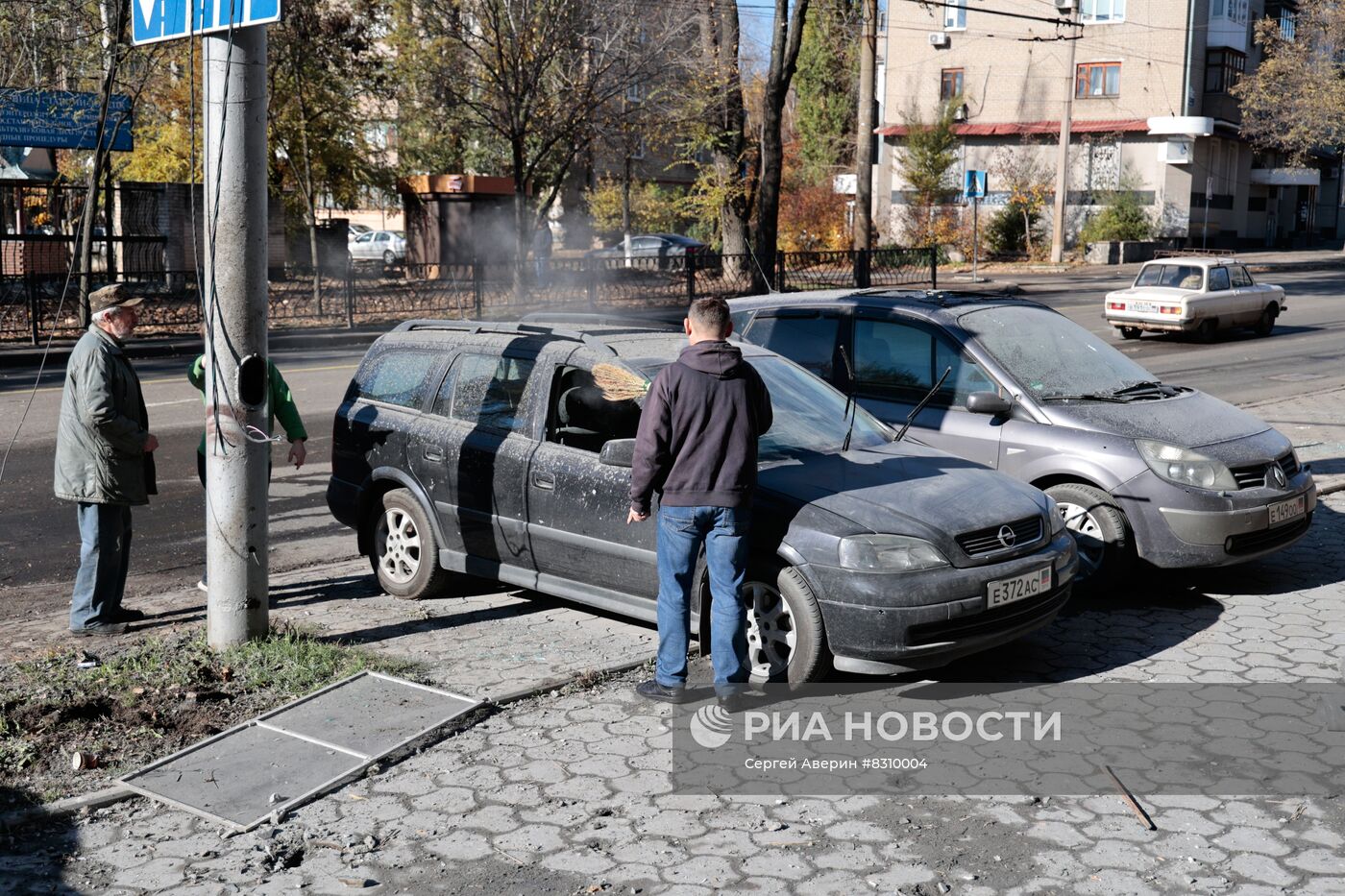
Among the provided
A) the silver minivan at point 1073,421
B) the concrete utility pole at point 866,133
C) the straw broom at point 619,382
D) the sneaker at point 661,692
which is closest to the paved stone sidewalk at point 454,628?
the sneaker at point 661,692

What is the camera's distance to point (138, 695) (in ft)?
17.7

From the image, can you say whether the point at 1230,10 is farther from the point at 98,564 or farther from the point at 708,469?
the point at 98,564

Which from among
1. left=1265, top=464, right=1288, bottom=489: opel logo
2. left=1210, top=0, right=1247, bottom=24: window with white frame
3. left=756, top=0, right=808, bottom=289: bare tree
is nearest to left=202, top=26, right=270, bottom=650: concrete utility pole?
left=1265, top=464, right=1288, bottom=489: opel logo

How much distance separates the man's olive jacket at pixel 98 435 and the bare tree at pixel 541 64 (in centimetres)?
2022

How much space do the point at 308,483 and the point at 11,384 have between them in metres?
8.75

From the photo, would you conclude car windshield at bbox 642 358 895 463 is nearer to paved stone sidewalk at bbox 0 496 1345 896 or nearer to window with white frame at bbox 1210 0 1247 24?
paved stone sidewalk at bbox 0 496 1345 896

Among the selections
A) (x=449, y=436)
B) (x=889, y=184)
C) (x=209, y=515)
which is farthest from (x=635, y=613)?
(x=889, y=184)

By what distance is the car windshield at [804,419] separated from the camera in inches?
245

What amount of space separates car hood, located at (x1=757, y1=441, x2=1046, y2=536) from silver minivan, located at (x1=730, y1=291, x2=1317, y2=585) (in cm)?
106

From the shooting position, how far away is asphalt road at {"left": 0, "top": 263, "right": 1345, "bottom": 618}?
8047 mm

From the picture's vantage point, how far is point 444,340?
7.32 m

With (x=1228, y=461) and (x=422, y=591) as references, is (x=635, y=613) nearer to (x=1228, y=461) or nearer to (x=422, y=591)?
(x=422, y=591)

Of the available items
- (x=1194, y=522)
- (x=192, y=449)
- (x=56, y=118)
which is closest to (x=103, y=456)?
(x=1194, y=522)

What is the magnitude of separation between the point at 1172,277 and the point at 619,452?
66.0ft
